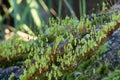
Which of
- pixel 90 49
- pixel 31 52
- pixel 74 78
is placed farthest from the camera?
pixel 31 52

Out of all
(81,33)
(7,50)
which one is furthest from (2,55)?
(81,33)

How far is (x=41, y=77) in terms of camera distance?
118 inches

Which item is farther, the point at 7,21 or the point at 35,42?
the point at 7,21

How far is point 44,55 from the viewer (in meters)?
3.21

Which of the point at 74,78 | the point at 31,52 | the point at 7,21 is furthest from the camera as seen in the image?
the point at 7,21

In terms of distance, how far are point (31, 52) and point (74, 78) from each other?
2.62ft

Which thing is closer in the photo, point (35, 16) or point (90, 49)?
point (90, 49)

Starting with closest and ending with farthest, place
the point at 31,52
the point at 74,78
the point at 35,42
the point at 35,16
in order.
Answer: the point at 74,78, the point at 31,52, the point at 35,42, the point at 35,16

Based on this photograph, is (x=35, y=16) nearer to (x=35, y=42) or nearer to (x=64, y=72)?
(x=35, y=42)

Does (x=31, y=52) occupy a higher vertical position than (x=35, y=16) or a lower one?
lower

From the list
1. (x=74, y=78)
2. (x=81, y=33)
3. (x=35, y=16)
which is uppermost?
(x=35, y=16)

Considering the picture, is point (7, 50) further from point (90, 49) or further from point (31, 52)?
point (90, 49)

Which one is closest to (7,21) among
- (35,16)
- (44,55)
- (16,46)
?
(35,16)

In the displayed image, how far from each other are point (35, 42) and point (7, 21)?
445cm
